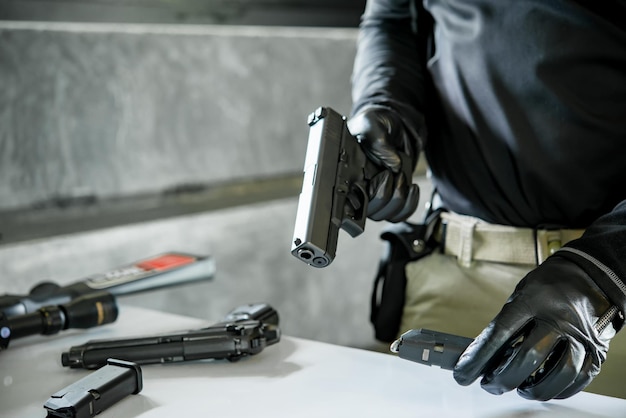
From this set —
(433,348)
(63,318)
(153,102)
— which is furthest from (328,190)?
(153,102)

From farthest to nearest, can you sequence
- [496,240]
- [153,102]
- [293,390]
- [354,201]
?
1. [153,102]
2. [496,240]
3. [354,201]
4. [293,390]

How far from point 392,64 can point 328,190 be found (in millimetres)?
391

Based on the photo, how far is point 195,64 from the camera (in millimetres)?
1881

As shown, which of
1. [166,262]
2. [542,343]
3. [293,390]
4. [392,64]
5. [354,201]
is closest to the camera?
[542,343]

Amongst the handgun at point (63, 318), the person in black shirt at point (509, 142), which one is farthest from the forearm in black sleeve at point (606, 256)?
→ the handgun at point (63, 318)

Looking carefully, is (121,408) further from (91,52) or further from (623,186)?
(91,52)

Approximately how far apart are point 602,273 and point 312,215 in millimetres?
335

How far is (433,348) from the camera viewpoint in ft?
2.72

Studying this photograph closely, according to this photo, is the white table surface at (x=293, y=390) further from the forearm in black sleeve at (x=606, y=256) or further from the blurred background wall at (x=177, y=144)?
the blurred background wall at (x=177, y=144)

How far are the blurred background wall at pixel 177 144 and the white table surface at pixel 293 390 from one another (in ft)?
1.96

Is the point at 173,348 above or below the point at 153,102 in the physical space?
below

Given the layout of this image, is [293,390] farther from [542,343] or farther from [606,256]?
[606,256]

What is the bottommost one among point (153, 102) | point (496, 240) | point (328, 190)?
point (496, 240)

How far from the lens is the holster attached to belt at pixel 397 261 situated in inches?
48.6
